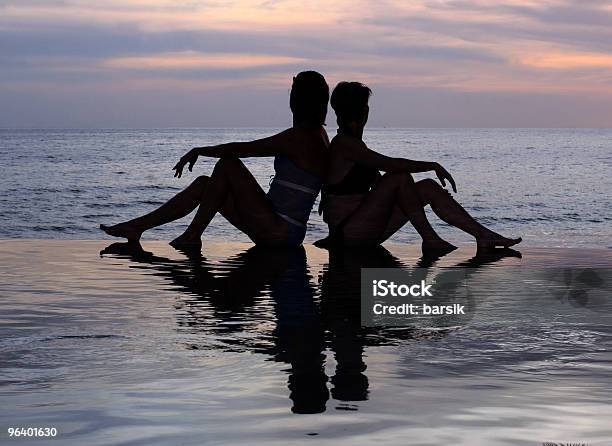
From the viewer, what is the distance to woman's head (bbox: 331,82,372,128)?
29.8ft

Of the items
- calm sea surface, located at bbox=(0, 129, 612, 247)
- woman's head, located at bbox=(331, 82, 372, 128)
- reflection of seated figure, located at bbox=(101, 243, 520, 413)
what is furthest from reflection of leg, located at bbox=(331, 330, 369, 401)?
calm sea surface, located at bbox=(0, 129, 612, 247)

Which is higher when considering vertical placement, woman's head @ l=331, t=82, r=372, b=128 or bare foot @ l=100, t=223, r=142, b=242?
woman's head @ l=331, t=82, r=372, b=128

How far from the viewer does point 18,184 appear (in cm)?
4206

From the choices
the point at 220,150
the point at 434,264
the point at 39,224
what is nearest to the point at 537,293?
the point at 434,264

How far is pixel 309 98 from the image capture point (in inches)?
354

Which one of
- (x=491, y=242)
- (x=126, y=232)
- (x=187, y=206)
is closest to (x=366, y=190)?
(x=491, y=242)

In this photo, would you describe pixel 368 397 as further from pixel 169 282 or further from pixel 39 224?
pixel 39 224

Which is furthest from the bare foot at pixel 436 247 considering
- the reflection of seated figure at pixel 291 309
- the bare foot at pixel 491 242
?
the reflection of seated figure at pixel 291 309

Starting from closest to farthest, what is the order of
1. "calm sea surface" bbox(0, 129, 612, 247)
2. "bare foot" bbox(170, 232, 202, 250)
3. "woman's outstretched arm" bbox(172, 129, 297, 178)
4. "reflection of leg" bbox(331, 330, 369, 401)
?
"reflection of leg" bbox(331, 330, 369, 401), "woman's outstretched arm" bbox(172, 129, 297, 178), "bare foot" bbox(170, 232, 202, 250), "calm sea surface" bbox(0, 129, 612, 247)

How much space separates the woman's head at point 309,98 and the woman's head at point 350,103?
106 millimetres

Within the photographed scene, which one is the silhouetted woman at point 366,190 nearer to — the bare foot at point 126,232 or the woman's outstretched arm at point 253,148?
the woman's outstretched arm at point 253,148

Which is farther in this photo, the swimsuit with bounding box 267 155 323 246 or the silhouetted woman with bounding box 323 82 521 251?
the swimsuit with bounding box 267 155 323 246

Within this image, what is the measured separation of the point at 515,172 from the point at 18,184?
83.5ft

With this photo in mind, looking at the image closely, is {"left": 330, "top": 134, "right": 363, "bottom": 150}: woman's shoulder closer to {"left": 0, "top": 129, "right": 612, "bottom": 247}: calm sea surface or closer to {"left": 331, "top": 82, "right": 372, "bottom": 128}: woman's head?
{"left": 331, "top": 82, "right": 372, "bottom": 128}: woman's head
